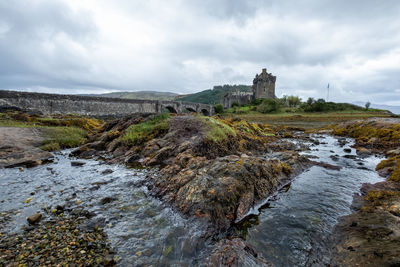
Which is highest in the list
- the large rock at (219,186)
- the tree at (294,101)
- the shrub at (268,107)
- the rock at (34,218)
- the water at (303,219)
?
the tree at (294,101)

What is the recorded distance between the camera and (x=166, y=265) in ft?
12.0

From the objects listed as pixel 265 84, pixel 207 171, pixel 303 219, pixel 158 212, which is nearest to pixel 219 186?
pixel 207 171

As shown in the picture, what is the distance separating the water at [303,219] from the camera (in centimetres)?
411

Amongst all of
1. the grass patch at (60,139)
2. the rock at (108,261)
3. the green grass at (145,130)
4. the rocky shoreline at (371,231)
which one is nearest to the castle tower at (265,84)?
the green grass at (145,130)

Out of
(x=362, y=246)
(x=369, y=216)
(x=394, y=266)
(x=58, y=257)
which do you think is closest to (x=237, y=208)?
(x=362, y=246)

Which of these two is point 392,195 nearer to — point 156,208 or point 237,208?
point 237,208

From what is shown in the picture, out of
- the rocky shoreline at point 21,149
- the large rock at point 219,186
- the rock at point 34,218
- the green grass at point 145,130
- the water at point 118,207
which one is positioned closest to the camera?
the water at point 118,207

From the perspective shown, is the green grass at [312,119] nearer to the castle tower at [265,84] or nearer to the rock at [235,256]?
the castle tower at [265,84]

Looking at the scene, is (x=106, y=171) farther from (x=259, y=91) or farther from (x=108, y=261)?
(x=259, y=91)

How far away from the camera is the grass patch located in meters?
13.4

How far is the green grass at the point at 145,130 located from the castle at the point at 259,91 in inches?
4162

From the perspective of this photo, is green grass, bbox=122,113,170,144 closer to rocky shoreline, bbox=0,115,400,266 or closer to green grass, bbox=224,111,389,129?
rocky shoreline, bbox=0,115,400,266

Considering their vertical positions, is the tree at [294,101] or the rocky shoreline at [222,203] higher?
the tree at [294,101]

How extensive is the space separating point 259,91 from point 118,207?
118 meters
